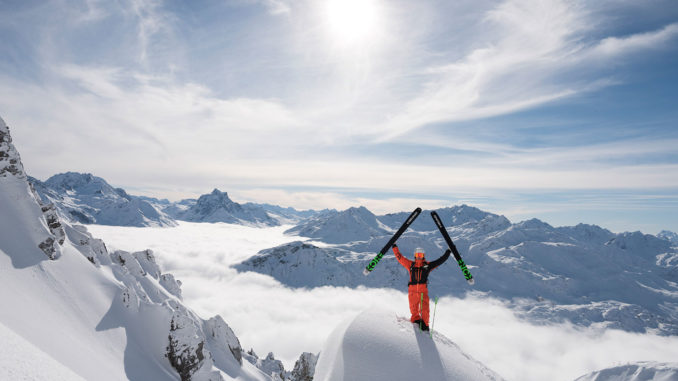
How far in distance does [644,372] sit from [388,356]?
28610 millimetres

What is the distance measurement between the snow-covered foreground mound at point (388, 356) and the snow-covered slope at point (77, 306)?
1390 centimetres

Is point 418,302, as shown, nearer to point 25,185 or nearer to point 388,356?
point 388,356

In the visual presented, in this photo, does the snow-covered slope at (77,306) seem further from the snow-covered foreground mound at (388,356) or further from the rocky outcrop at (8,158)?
the snow-covered foreground mound at (388,356)

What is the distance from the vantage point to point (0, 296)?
16.8m

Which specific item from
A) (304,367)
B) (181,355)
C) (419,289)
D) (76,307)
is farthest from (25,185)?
(304,367)

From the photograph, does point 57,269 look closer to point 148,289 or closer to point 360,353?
point 148,289

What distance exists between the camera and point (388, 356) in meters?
8.80

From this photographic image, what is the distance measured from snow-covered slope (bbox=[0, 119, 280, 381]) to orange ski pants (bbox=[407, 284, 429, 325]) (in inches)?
625

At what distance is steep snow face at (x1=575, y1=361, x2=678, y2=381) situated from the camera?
75.2 feet

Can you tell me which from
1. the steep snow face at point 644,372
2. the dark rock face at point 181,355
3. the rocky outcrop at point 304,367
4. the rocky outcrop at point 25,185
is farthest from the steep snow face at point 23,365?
the rocky outcrop at point 304,367

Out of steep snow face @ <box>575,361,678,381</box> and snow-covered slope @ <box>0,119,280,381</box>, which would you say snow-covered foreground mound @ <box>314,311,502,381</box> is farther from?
steep snow face @ <box>575,361,678,381</box>

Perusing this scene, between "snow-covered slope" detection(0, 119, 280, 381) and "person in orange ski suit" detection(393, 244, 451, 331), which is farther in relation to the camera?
"snow-covered slope" detection(0, 119, 280, 381)

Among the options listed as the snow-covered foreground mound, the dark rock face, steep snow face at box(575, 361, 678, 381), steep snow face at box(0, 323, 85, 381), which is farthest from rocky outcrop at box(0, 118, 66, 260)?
steep snow face at box(575, 361, 678, 381)

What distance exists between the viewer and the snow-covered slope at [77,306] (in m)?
17.8
